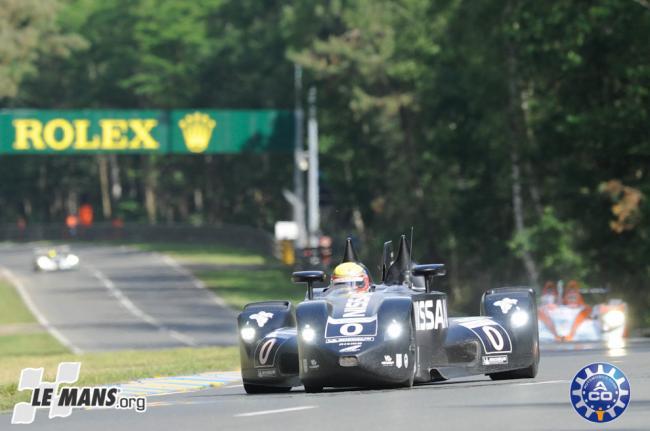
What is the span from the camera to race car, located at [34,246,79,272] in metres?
75.8

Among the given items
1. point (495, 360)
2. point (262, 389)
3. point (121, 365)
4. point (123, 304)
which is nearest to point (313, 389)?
point (262, 389)

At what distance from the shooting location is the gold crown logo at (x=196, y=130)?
238 feet

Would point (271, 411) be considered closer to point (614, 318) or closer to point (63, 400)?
point (63, 400)

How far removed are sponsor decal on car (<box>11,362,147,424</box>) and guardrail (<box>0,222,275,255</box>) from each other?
68.7 m

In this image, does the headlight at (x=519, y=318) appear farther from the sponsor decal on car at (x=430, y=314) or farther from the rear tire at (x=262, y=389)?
the rear tire at (x=262, y=389)

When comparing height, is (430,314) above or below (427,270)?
below

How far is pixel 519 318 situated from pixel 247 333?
310 centimetres

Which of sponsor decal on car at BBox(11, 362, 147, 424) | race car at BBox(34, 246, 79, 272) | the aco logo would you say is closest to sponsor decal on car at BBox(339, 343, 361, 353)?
sponsor decal on car at BBox(11, 362, 147, 424)

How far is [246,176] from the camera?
12081cm

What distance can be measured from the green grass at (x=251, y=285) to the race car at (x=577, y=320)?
2358 centimetres

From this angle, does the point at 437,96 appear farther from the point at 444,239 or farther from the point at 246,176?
the point at 246,176

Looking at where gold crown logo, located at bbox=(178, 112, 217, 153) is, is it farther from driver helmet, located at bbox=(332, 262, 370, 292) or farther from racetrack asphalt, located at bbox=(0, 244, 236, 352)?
driver helmet, located at bbox=(332, 262, 370, 292)

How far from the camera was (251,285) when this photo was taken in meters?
67.0

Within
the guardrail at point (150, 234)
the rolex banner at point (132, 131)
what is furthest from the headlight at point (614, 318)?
the guardrail at point (150, 234)
